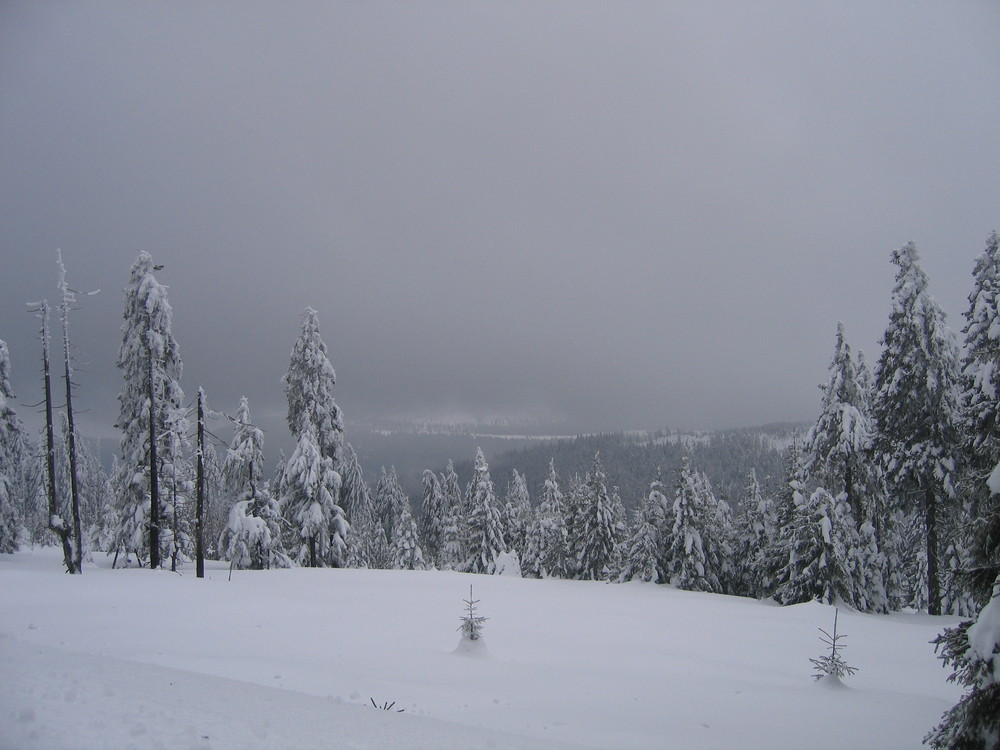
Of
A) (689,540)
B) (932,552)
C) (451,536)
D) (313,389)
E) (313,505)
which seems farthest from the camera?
(451,536)

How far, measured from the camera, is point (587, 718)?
816cm

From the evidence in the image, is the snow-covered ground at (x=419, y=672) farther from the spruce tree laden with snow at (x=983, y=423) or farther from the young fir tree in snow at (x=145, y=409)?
the young fir tree in snow at (x=145, y=409)

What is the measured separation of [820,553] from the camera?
21141 mm

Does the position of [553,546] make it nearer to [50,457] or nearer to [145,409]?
[145,409]

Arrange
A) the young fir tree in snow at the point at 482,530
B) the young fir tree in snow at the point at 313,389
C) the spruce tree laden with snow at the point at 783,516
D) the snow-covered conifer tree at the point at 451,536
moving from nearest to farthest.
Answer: the spruce tree laden with snow at the point at 783,516
the young fir tree in snow at the point at 313,389
the young fir tree in snow at the point at 482,530
the snow-covered conifer tree at the point at 451,536

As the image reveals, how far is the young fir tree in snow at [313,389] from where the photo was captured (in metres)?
28.3

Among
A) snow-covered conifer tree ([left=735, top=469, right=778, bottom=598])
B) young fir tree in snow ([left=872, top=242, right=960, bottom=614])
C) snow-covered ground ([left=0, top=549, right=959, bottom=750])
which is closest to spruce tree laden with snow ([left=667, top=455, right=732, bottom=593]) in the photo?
snow-covered conifer tree ([left=735, top=469, right=778, bottom=598])

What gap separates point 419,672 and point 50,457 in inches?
816

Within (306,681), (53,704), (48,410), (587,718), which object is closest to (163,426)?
(48,410)

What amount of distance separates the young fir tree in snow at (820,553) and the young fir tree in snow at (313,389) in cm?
2371

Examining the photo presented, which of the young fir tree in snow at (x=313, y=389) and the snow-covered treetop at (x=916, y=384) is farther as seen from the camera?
the young fir tree in snow at (x=313, y=389)

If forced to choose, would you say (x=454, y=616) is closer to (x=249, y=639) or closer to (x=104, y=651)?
(x=249, y=639)

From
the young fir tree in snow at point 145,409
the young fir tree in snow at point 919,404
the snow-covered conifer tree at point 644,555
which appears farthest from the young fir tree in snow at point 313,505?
the young fir tree in snow at point 919,404

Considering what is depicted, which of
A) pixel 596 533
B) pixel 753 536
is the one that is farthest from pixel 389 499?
pixel 753 536
